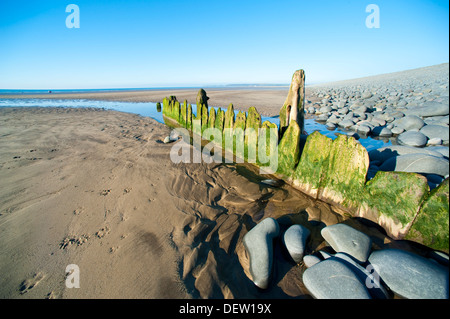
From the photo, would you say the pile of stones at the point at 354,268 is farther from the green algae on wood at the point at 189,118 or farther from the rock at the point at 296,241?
the green algae on wood at the point at 189,118

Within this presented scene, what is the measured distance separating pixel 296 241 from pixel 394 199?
4.57ft

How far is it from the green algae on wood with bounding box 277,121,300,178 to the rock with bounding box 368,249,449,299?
2019 mm

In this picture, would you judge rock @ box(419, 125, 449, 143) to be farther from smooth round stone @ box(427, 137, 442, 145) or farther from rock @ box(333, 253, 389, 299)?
rock @ box(333, 253, 389, 299)

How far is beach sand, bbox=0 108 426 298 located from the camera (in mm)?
1979

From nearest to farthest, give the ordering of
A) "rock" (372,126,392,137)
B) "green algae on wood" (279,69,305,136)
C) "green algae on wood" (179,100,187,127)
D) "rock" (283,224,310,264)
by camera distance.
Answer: "rock" (283,224,310,264) → "green algae on wood" (279,69,305,136) → "rock" (372,126,392,137) → "green algae on wood" (179,100,187,127)

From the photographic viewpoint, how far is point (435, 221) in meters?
2.04

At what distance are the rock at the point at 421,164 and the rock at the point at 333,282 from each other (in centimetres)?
294

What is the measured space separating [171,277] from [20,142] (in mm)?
8070

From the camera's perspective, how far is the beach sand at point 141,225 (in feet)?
6.49

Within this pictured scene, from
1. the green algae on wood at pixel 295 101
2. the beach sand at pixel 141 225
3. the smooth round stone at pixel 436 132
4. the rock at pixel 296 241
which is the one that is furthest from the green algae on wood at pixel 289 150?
the smooth round stone at pixel 436 132

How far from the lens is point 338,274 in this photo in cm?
182

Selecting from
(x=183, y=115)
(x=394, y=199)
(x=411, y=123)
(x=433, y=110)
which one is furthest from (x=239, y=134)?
(x=433, y=110)

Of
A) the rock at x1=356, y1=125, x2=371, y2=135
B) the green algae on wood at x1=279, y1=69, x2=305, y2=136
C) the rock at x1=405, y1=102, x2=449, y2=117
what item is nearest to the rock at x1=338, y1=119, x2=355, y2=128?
the rock at x1=356, y1=125, x2=371, y2=135

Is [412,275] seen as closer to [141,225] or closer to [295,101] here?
[141,225]
